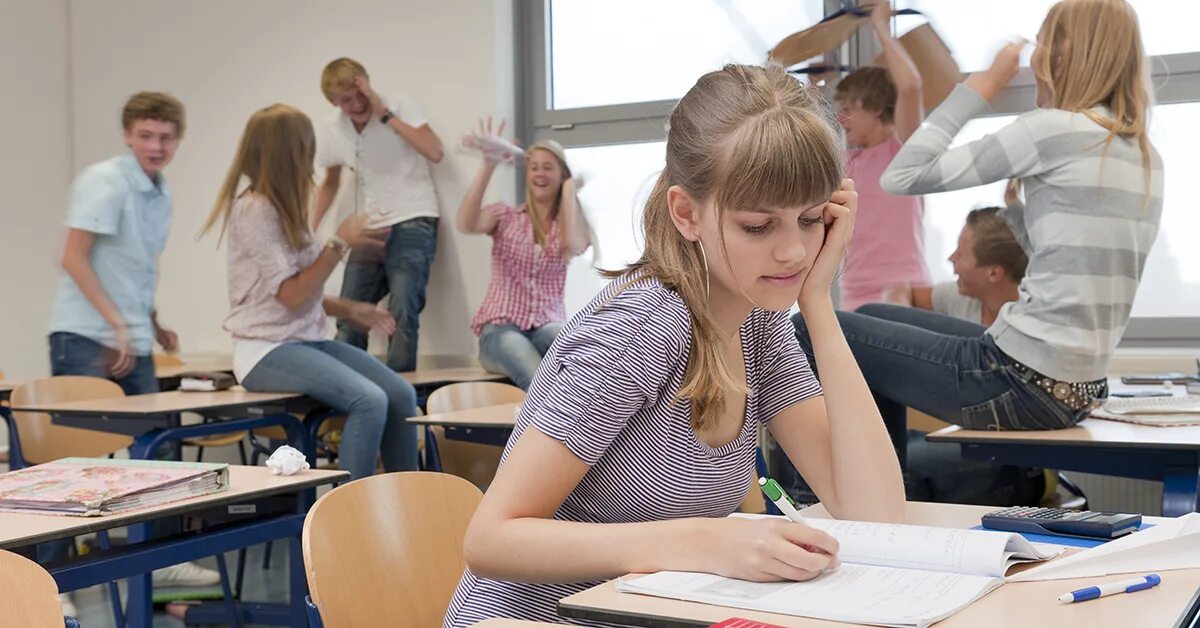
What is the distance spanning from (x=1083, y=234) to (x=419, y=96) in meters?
3.51

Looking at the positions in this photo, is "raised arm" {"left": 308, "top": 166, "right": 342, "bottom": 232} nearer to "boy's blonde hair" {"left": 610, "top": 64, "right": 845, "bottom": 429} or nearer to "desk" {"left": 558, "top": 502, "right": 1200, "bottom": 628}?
"boy's blonde hair" {"left": 610, "top": 64, "right": 845, "bottom": 429}

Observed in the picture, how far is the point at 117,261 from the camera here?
4102 mm

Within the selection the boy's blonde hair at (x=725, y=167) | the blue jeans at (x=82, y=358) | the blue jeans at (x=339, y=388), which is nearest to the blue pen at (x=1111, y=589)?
the boy's blonde hair at (x=725, y=167)

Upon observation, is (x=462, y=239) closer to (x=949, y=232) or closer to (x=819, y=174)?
(x=949, y=232)

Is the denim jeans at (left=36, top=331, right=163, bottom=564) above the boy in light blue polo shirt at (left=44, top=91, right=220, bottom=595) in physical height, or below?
below

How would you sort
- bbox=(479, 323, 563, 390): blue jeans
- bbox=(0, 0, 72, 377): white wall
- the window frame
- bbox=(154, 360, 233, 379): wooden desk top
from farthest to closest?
bbox=(0, 0, 72, 377): white wall, the window frame, bbox=(154, 360, 233, 379): wooden desk top, bbox=(479, 323, 563, 390): blue jeans

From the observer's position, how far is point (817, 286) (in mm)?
1448

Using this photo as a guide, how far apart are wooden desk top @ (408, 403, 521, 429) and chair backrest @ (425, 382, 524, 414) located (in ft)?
0.17

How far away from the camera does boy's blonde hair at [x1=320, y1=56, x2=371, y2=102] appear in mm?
5152

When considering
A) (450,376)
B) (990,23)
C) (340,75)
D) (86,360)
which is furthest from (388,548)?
(340,75)

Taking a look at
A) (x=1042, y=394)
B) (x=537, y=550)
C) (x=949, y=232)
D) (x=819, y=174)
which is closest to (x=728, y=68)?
(x=819, y=174)

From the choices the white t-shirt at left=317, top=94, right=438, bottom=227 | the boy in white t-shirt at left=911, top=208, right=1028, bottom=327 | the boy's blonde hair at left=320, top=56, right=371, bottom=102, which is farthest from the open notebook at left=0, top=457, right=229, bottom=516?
the boy's blonde hair at left=320, top=56, right=371, bottom=102

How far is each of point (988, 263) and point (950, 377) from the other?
1.48 metres

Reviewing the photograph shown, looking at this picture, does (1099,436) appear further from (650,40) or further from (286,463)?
(650,40)
